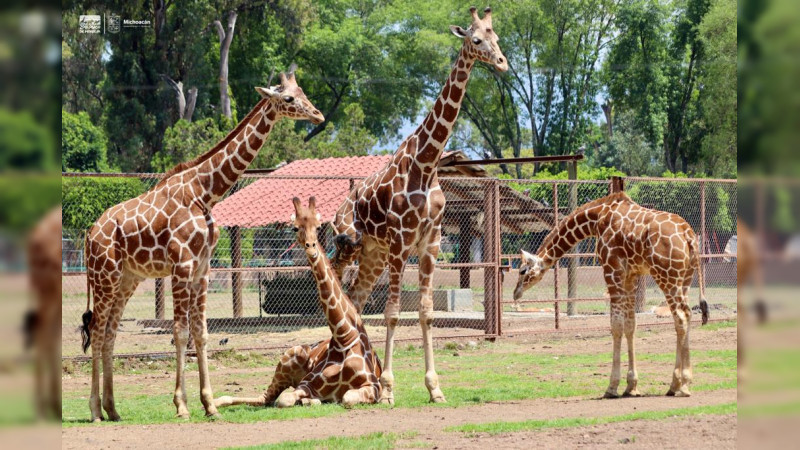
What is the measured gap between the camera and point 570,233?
1079cm

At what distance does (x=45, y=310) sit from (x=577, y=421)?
24.4ft

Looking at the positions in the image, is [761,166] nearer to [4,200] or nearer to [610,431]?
[4,200]

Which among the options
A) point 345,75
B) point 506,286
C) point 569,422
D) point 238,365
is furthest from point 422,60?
point 569,422

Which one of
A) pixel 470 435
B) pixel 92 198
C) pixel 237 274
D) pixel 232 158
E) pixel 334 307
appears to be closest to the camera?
pixel 470 435

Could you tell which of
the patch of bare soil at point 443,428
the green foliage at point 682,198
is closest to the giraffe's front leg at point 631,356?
the patch of bare soil at point 443,428

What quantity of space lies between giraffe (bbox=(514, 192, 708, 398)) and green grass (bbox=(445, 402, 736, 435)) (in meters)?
1.08

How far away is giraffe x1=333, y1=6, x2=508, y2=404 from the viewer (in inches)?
383

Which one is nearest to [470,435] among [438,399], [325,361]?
[438,399]

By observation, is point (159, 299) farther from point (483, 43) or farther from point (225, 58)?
point (225, 58)

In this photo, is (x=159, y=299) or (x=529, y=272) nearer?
(x=529, y=272)

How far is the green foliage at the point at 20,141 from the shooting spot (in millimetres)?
1147

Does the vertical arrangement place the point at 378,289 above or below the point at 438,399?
above

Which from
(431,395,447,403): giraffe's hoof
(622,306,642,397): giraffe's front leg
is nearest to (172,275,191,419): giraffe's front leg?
(431,395,447,403): giraffe's hoof

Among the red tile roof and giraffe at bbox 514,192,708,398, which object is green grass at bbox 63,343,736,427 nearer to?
giraffe at bbox 514,192,708,398
